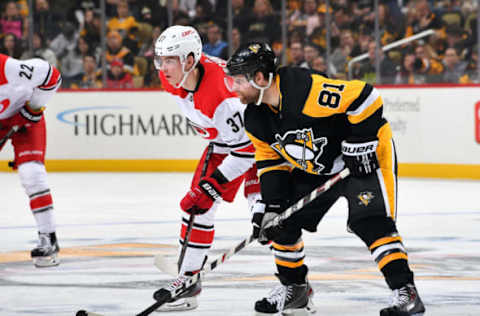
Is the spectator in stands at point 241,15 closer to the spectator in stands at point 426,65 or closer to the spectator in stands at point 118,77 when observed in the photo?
the spectator in stands at point 118,77

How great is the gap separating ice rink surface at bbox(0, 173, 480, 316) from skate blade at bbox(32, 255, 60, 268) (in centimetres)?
4

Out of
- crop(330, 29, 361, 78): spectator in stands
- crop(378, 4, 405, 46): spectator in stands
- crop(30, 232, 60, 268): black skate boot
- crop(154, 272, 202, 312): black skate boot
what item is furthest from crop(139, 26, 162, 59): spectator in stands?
crop(154, 272, 202, 312): black skate boot

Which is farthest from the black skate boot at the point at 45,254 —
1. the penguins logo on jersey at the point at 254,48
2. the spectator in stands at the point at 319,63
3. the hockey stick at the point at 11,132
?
the spectator in stands at the point at 319,63

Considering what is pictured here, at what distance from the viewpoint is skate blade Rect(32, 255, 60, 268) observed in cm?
483

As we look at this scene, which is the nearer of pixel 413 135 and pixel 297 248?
pixel 297 248

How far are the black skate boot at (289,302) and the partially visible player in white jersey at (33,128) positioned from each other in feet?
5.14

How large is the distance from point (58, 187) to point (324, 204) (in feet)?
Answer: 19.5

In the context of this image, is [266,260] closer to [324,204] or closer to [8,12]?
[324,204]

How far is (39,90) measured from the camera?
194 inches

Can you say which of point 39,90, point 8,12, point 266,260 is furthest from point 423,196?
point 8,12

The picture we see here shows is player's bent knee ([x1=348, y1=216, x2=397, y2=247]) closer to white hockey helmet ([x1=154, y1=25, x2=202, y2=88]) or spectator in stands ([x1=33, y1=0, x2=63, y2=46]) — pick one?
white hockey helmet ([x1=154, y1=25, x2=202, y2=88])

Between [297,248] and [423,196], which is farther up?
[297,248]

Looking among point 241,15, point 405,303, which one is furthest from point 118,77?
point 405,303

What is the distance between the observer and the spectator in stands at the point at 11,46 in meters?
11.1
